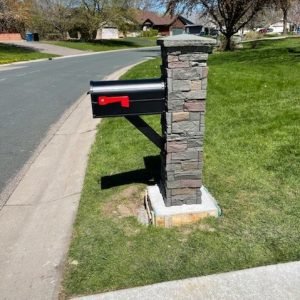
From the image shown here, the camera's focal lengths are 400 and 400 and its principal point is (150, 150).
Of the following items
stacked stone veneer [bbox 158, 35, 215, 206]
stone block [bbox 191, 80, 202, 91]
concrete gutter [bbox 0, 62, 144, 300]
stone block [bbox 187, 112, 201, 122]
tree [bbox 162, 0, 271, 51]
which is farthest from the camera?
tree [bbox 162, 0, 271, 51]

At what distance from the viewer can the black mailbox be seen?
136 inches

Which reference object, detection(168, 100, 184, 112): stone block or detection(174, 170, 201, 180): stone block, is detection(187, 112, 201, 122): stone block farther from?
detection(174, 170, 201, 180): stone block

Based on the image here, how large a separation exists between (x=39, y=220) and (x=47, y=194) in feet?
Answer: 2.34

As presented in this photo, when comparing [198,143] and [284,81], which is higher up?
[198,143]

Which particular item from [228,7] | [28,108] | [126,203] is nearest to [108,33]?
[228,7]

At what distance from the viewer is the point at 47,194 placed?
4797 mm

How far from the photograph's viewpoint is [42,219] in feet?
13.6

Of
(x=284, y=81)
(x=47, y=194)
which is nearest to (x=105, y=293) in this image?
(x=47, y=194)

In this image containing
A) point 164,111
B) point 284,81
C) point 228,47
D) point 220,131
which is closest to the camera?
point 164,111

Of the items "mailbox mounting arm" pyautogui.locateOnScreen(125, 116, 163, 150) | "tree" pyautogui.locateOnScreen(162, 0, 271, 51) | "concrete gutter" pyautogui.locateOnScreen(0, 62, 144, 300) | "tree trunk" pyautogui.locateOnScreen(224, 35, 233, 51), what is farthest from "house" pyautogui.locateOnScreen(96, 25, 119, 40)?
"mailbox mounting arm" pyautogui.locateOnScreen(125, 116, 163, 150)

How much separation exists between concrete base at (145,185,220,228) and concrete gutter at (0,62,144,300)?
829 mm

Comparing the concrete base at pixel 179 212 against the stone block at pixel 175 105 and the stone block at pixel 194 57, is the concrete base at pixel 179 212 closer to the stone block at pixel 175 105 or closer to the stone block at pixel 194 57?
the stone block at pixel 175 105

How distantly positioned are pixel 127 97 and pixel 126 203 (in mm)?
1312

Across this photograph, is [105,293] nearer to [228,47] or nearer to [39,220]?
[39,220]
